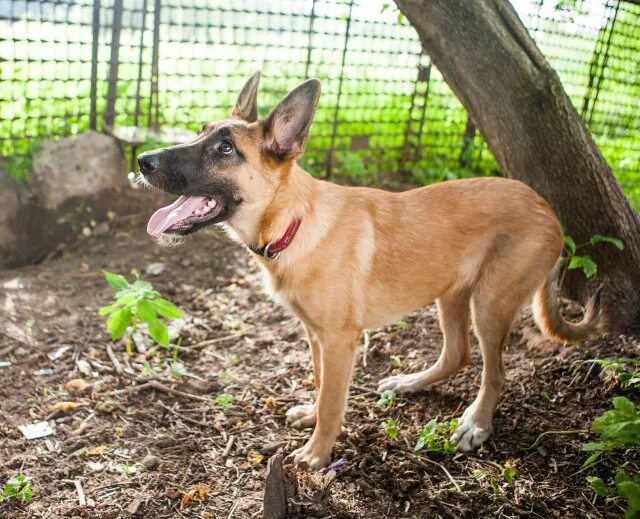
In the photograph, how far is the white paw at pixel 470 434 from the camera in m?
4.07

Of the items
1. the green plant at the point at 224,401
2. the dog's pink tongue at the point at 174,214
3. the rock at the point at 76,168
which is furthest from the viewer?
the rock at the point at 76,168

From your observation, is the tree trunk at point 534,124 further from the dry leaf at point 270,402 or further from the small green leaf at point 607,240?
the dry leaf at point 270,402

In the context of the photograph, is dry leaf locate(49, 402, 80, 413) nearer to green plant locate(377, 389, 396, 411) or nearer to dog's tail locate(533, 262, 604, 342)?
green plant locate(377, 389, 396, 411)

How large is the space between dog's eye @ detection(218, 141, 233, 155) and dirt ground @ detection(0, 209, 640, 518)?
174cm

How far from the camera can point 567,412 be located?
4258 millimetres

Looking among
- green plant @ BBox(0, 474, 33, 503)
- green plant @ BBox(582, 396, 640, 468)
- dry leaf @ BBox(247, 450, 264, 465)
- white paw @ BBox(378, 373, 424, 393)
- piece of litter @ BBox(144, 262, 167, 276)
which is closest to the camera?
green plant @ BBox(582, 396, 640, 468)

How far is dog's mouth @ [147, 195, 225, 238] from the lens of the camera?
12.4 feet

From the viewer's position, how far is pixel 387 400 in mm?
4523

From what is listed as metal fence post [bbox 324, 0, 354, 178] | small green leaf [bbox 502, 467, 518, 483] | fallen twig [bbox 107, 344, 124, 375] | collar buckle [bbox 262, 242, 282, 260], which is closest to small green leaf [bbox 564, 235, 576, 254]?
small green leaf [bbox 502, 467, 518, 483]

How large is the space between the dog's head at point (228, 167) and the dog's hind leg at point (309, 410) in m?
0.97

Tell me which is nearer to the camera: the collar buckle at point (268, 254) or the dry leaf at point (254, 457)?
the collar buckle at point (268, 254)

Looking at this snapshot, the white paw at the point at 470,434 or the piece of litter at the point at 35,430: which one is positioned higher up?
the white paw at the point at 470,434

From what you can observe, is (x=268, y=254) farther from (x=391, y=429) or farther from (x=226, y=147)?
(x=391, y=429)

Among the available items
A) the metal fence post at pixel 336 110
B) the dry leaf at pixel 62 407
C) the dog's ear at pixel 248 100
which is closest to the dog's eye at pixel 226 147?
the dog's ear at pixel 248 100
